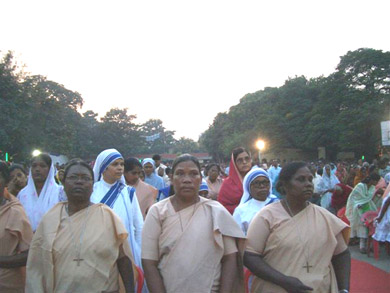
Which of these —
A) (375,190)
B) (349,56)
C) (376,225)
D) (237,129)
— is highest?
(349,56)

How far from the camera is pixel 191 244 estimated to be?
282 cm

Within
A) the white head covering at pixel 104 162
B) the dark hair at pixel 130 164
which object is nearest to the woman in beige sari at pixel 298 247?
the white head covering at pixel 104 162

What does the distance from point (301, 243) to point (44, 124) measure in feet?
117

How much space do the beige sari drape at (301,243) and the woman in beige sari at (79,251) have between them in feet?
3.12

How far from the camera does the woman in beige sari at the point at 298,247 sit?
9.57ft

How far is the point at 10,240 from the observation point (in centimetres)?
341

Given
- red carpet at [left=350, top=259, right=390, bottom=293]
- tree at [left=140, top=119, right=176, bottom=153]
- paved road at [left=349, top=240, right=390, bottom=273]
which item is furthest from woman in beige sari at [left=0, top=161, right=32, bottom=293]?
tree at [left=140, top=119, right=176, bottom=153]

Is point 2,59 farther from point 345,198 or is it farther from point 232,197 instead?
point 232,197

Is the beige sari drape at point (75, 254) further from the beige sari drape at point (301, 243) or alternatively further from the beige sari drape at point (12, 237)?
the beige sari drape at point (301, 243)

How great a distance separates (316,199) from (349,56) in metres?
25.7

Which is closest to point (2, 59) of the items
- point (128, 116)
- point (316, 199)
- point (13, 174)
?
point (316, 199)

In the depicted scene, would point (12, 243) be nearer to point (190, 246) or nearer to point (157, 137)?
point (190, 246)

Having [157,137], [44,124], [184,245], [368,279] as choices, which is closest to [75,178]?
[184,245]

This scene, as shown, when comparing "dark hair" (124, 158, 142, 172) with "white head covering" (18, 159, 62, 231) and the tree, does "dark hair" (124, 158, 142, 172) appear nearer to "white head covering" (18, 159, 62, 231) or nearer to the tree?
"white head covering" (18, 159, 62, 231)
